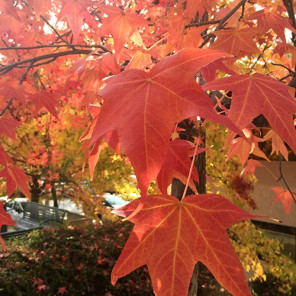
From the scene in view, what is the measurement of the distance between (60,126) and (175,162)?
3869 millimetres

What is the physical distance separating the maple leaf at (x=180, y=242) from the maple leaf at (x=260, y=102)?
0.56 ft

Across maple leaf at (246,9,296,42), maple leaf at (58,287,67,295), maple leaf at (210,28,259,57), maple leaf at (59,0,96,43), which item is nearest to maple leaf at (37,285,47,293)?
maple leaf at (58,287,67,295)

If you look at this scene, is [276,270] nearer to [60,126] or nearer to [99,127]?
[60,126]

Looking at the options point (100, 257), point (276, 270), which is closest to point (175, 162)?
point (100, 257)

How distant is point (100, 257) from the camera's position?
122 inches

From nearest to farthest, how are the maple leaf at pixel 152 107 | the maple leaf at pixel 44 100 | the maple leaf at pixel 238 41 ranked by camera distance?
the maple leaf at pixel 152 107, the maple leaf at pixel 238 41, the maple leaf at pixel 44 100

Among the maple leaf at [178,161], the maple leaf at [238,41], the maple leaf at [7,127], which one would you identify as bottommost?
the maple leaf at [178,161]

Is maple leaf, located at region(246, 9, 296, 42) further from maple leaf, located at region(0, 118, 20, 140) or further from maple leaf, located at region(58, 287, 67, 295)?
maple leaf, located at region(58, 287, 67, 295)

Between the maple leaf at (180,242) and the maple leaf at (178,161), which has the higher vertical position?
the maple leaf at (178,161)

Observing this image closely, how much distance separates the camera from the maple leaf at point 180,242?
59cm

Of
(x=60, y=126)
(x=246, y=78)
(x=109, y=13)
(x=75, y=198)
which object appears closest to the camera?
(x=246, y=78)

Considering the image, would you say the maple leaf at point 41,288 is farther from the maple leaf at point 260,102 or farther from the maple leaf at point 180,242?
the maple leaf at point 260,102

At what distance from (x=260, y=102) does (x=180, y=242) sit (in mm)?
334

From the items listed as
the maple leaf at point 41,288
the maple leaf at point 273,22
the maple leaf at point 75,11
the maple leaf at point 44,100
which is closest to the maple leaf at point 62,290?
the maple leaf at point 41,288
